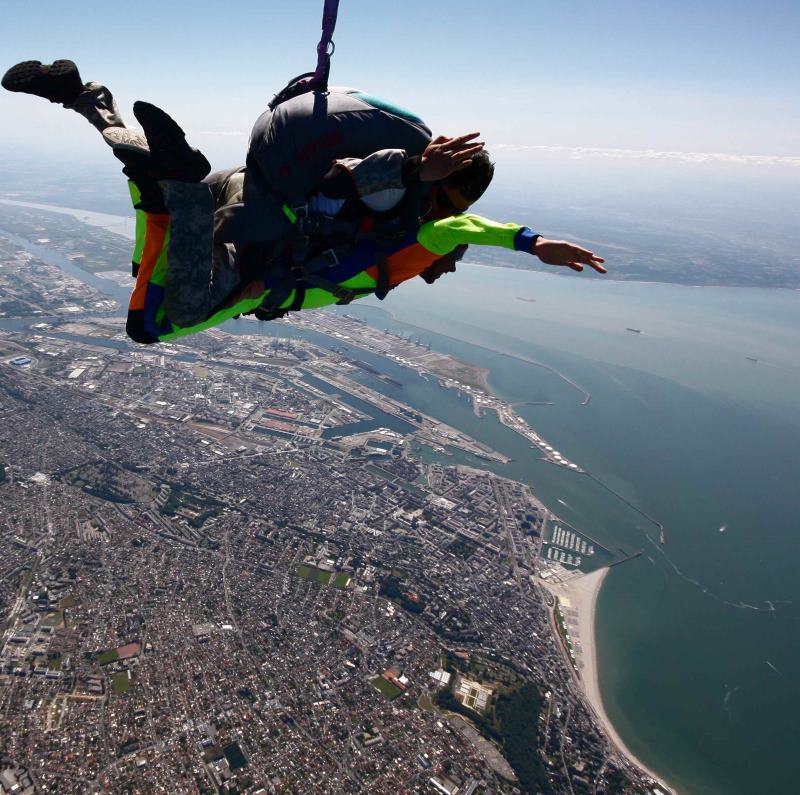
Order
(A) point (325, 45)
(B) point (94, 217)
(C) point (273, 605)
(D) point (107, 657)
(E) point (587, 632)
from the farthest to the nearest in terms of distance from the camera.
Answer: (B) point (94, 217) → (E) point (587, 632) → (C) point (273, 605) → (D) point (107, 657) → (A) point (325, 45)

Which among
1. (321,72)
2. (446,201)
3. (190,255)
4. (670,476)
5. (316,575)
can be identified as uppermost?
(321,72)

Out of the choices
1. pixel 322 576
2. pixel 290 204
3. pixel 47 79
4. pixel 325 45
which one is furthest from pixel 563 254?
pixel 322 576

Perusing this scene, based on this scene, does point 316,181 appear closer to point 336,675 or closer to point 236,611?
point 336,675

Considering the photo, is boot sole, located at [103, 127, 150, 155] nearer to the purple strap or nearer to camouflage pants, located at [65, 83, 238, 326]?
camouflage pants, located at [65, 83, 238, 326]

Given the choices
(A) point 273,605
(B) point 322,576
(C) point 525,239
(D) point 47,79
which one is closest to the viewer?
(C) point 525,239

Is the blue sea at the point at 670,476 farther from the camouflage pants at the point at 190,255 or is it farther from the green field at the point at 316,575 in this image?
the camouflage pants at the point at 190,255

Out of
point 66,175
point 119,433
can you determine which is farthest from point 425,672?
point 66,175

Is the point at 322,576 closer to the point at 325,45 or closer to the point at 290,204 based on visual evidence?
the point at 290,204
